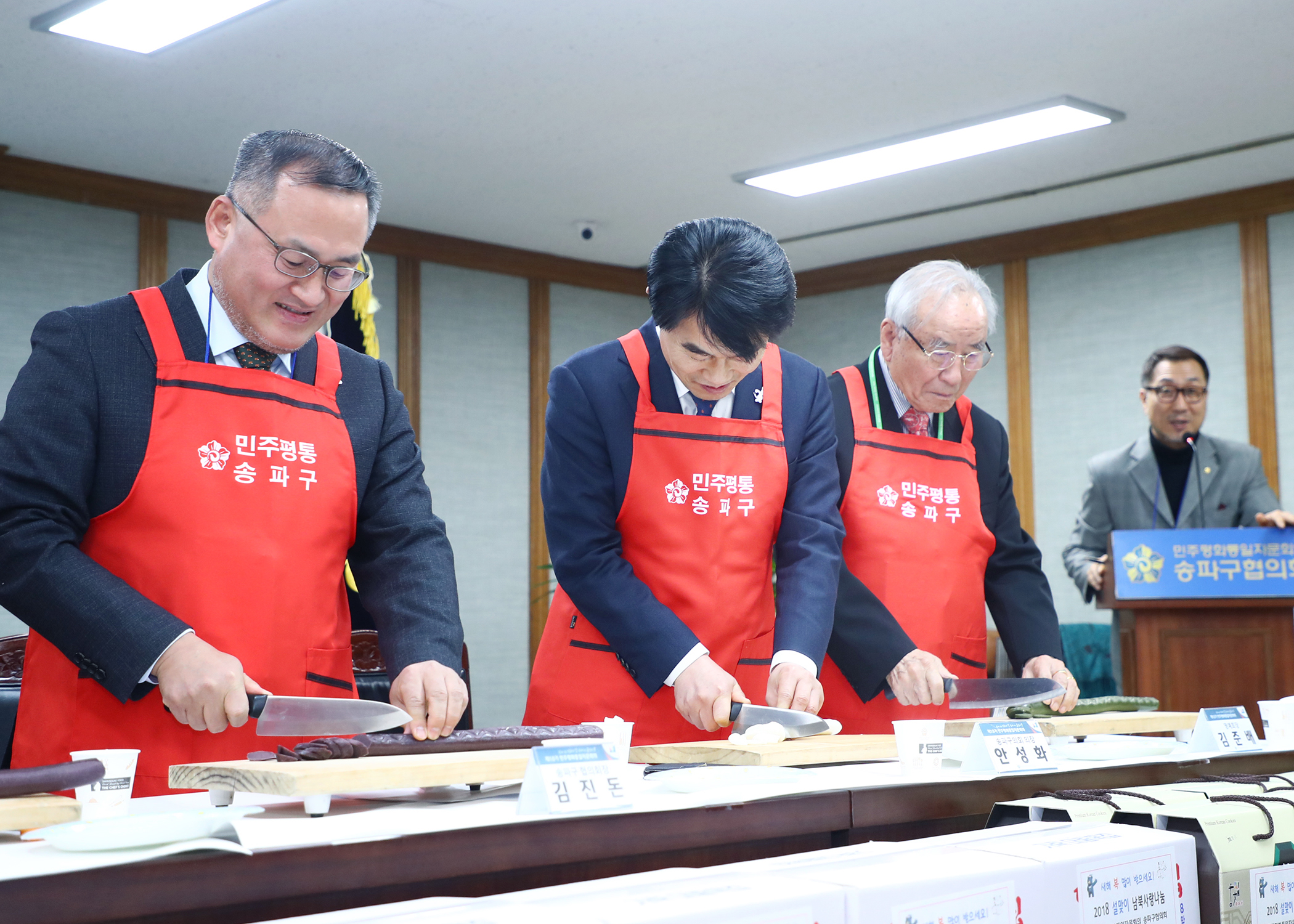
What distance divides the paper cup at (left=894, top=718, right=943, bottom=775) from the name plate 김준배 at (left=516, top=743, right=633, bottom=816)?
0.44 metres

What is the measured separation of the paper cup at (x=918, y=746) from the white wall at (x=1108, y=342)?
17.4 ft

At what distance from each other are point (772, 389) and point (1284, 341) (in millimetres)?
4771

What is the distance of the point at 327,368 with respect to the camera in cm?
193

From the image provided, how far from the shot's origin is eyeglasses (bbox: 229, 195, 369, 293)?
1.77 meters

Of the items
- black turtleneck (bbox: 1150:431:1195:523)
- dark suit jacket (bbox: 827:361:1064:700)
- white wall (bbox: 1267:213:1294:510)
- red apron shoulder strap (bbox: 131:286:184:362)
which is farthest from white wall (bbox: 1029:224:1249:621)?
red apron shoulder strap (bbox: 131:286:184:362)

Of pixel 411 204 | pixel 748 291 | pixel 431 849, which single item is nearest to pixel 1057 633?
pixel 748 291

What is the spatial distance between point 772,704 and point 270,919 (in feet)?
3.39

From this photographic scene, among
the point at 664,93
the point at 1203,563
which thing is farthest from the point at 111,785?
the point at 664,93

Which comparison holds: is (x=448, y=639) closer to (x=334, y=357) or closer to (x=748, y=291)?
(x=334, y=357)

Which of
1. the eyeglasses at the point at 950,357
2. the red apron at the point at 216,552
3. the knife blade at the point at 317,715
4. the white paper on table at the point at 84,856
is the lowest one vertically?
the white paper on table at the point at 84,856

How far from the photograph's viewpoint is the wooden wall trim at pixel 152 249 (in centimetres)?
598

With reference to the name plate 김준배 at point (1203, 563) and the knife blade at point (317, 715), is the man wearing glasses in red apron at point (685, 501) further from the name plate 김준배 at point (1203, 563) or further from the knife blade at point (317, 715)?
the name plate 김준배 at point (1203, 563)

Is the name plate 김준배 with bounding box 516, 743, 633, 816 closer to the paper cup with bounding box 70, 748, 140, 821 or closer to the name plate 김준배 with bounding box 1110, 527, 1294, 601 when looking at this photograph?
the paper cup with bounding box 70, 748, 140, 821

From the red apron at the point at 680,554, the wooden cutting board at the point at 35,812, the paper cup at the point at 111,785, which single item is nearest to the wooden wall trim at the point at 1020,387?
the red apron at the point at 680,554
